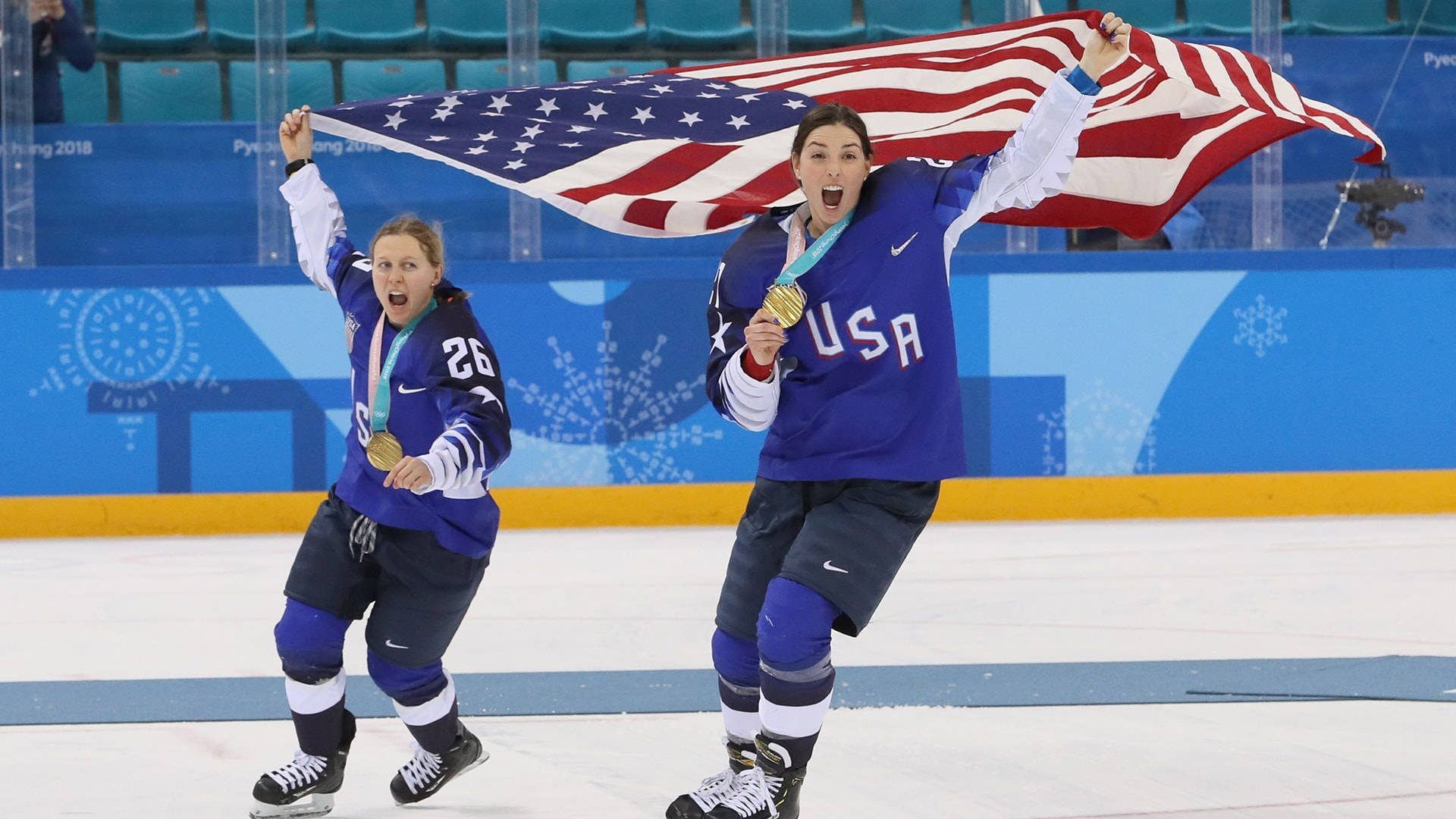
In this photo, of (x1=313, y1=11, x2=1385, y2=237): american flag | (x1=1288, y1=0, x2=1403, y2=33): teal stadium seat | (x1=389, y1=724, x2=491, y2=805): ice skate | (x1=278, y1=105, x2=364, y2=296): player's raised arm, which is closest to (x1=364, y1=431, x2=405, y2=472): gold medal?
(x1=278, y1=105, x2=364, y2=296): player's raised arm

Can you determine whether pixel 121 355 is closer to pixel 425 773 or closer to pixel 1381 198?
pixel 425 773

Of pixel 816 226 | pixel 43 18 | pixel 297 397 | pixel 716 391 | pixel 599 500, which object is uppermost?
pixel 43 18

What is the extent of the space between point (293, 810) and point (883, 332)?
149 cm

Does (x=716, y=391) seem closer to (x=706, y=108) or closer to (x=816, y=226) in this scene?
(x=816, y=226)

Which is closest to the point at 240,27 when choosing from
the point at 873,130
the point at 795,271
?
the point at 873,130

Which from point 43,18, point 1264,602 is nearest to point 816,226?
point 1264,602

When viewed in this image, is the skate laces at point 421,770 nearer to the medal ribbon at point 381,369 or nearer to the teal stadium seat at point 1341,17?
the medal ribbon at point 381,369

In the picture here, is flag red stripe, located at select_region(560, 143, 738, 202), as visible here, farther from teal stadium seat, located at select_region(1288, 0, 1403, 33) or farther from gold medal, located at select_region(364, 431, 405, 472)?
teal stadium seat, located at select_region(1288, 0, 1403, 33)

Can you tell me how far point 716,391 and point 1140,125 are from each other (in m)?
1.55

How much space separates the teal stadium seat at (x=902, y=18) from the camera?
905 cm

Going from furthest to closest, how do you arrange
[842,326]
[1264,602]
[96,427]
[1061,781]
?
[96,427], [1264,602], [1061,781], [842,326]

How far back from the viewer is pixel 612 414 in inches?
356

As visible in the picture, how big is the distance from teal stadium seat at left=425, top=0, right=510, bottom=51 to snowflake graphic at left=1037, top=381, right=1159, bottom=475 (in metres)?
3.61

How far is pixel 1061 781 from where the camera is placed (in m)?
3.52
